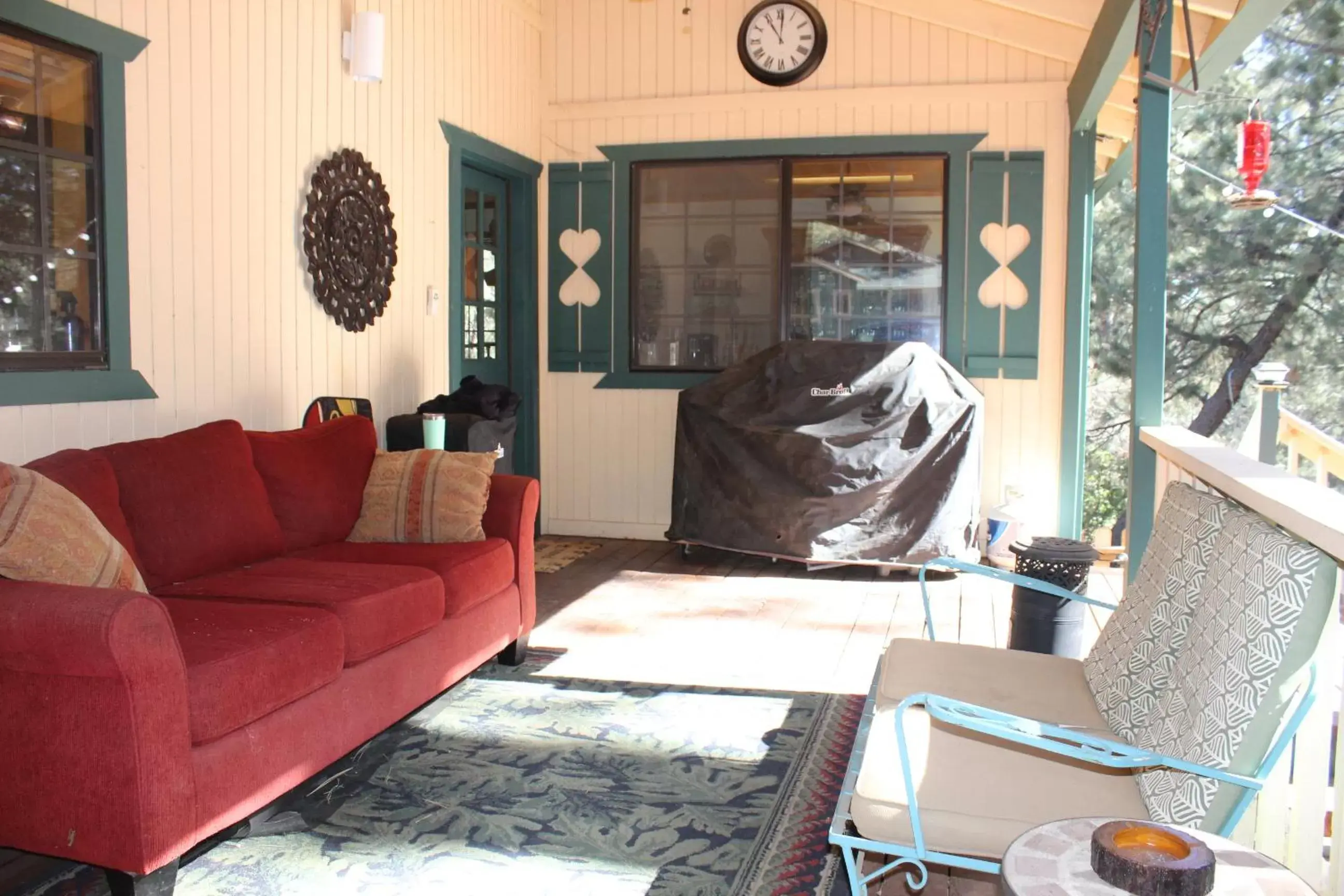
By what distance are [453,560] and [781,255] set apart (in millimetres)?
3612

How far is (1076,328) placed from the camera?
6.03 meters

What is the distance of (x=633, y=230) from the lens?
680 centimetres

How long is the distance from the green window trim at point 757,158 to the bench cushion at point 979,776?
4.19m

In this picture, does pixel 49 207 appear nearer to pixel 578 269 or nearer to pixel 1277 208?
pixel 578 269

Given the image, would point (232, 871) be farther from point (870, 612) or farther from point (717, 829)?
point (870, 612)

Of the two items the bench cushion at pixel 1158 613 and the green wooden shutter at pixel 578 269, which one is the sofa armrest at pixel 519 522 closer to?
the bench cushion at pixel 1158 613

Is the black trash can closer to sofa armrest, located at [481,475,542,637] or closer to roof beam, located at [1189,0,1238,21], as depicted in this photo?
sofa armrest, located at [481,475,542,637]

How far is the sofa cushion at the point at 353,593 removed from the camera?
2906mm

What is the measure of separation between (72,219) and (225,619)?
1496mm

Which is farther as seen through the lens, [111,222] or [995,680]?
[111,222]

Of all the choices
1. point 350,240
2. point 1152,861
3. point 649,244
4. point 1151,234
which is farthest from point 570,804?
point 649,244

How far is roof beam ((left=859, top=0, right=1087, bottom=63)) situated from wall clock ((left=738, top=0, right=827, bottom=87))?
320 millimetres

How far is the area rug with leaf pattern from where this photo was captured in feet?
7.98

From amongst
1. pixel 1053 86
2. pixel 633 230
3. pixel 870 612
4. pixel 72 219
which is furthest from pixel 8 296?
pixel 1053 86
